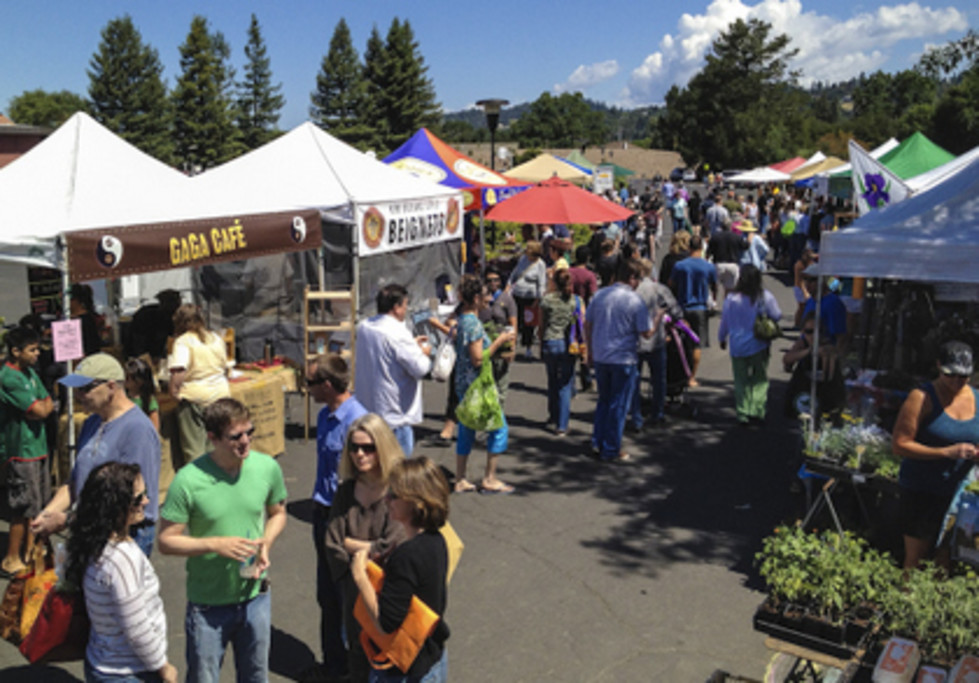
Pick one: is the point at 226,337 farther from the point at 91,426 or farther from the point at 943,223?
the point at 943,223

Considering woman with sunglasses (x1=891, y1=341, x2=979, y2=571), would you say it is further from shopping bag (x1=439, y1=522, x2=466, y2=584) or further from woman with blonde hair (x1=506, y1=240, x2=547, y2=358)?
woman with blonde hair (x1=506, y1=240, x2=547, y2=358)

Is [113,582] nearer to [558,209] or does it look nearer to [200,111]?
[558,209]

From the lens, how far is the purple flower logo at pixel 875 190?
8.89m

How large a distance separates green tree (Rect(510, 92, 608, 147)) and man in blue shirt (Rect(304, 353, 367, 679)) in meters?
114

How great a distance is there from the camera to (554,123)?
126 m

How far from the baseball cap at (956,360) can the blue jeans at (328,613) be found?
3.47 meters

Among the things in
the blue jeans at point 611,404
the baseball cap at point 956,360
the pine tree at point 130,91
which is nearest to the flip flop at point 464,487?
the blue jeans at point 611,404

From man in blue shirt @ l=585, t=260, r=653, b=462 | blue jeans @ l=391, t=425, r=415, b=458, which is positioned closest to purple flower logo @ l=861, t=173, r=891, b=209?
man in blue shirt @ l=585, t=260, r=653, b=462

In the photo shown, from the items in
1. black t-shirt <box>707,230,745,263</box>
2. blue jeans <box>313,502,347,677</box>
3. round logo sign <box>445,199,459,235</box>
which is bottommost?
blue jeans <box>313,502,347,677</box>

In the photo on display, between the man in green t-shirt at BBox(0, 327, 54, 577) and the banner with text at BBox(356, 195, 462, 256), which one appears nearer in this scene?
the man in green t-shirt at BBox(0, 327, 54, 577)

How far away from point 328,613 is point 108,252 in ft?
12.2

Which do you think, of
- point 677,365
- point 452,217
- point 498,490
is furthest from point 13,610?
point 452,217

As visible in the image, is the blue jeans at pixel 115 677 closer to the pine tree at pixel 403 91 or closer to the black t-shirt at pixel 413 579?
the black t-shirt at pixel 413 579

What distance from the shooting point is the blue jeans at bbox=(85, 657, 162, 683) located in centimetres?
316
